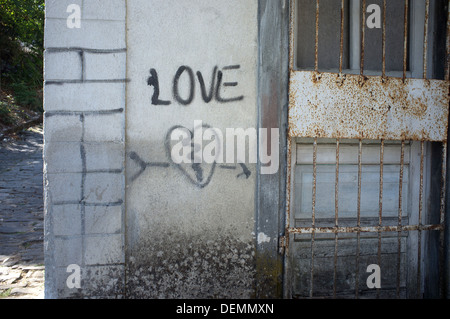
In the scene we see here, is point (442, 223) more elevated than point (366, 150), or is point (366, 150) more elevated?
point (366, 150)

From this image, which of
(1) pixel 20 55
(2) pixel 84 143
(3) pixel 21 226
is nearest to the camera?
(2) pixel 84 143

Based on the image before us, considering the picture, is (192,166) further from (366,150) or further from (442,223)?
(442,223)

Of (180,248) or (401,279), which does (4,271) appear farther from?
(401,279)

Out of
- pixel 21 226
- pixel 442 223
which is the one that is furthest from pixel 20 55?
pixel 442 223

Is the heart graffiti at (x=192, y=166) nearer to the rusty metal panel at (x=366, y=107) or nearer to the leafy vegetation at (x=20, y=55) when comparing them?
the rusty metal panel at (x=366, y=107)

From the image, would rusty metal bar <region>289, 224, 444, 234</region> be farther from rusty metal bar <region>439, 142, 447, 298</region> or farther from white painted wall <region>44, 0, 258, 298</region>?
white painted wall <region>44, 0, 258, 298</region>

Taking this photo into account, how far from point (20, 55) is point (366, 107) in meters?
15.2

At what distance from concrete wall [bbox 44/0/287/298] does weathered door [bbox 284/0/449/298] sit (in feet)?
0.97

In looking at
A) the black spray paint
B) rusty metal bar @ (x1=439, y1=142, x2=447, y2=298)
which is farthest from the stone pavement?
rusty metal bar @ (x1=439, y1=142, x2=447, y2=298)

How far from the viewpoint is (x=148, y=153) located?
2.67 metres

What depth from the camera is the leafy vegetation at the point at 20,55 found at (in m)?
13.1

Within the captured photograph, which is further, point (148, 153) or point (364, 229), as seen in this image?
point (364, 229)

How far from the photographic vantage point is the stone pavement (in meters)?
3.40

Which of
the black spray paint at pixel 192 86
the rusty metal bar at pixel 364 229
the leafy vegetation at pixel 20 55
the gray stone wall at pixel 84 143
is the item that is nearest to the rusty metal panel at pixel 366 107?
the black spray paint at pixel 192 86
